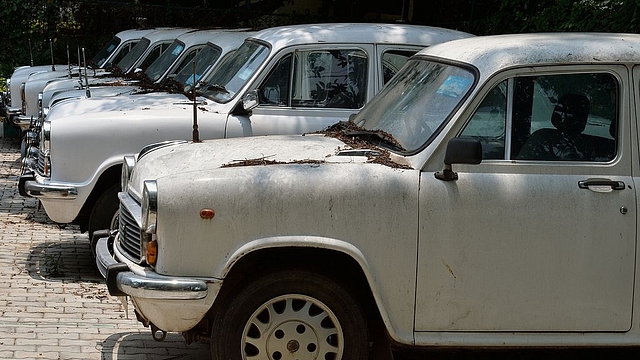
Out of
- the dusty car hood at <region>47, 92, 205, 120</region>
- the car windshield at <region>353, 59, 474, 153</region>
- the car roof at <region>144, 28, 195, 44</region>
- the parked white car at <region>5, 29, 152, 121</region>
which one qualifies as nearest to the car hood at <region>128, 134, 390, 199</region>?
the car windshield at <region>353, 59, 474, 153</region>

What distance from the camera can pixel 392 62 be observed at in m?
8.73

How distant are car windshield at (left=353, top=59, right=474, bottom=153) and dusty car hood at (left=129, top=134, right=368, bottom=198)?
29 centimetres

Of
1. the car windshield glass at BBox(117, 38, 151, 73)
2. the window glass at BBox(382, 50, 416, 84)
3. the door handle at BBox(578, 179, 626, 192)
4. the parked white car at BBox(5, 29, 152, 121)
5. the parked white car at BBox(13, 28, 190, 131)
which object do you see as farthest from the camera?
the parked white car at BBox(5, 29, 152, 121)

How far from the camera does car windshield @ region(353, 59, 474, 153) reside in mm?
5660

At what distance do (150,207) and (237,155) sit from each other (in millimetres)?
731

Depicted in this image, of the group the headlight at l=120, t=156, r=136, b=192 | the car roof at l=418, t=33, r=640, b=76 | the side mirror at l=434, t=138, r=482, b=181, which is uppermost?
the car roof at l=418, t=33, r=640, b=76

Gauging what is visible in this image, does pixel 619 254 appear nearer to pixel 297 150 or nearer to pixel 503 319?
pixel 503 319

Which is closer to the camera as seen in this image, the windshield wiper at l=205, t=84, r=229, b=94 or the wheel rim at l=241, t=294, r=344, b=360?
the wheel rim at l=241, t=294, r=344, b=360

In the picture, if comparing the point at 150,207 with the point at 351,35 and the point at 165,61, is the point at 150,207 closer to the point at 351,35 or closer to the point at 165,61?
the point at 351,35

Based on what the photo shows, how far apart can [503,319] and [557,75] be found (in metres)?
1.36

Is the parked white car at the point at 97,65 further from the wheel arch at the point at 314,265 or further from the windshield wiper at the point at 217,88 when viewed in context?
the wheel arch at the point at 314,265

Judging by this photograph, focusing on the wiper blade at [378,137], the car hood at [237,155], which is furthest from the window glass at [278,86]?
the wiper blade at [378,137]

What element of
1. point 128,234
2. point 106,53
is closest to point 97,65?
point 106,53

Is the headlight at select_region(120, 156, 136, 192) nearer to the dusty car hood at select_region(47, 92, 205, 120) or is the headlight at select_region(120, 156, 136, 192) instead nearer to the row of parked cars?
the row of parked cars
